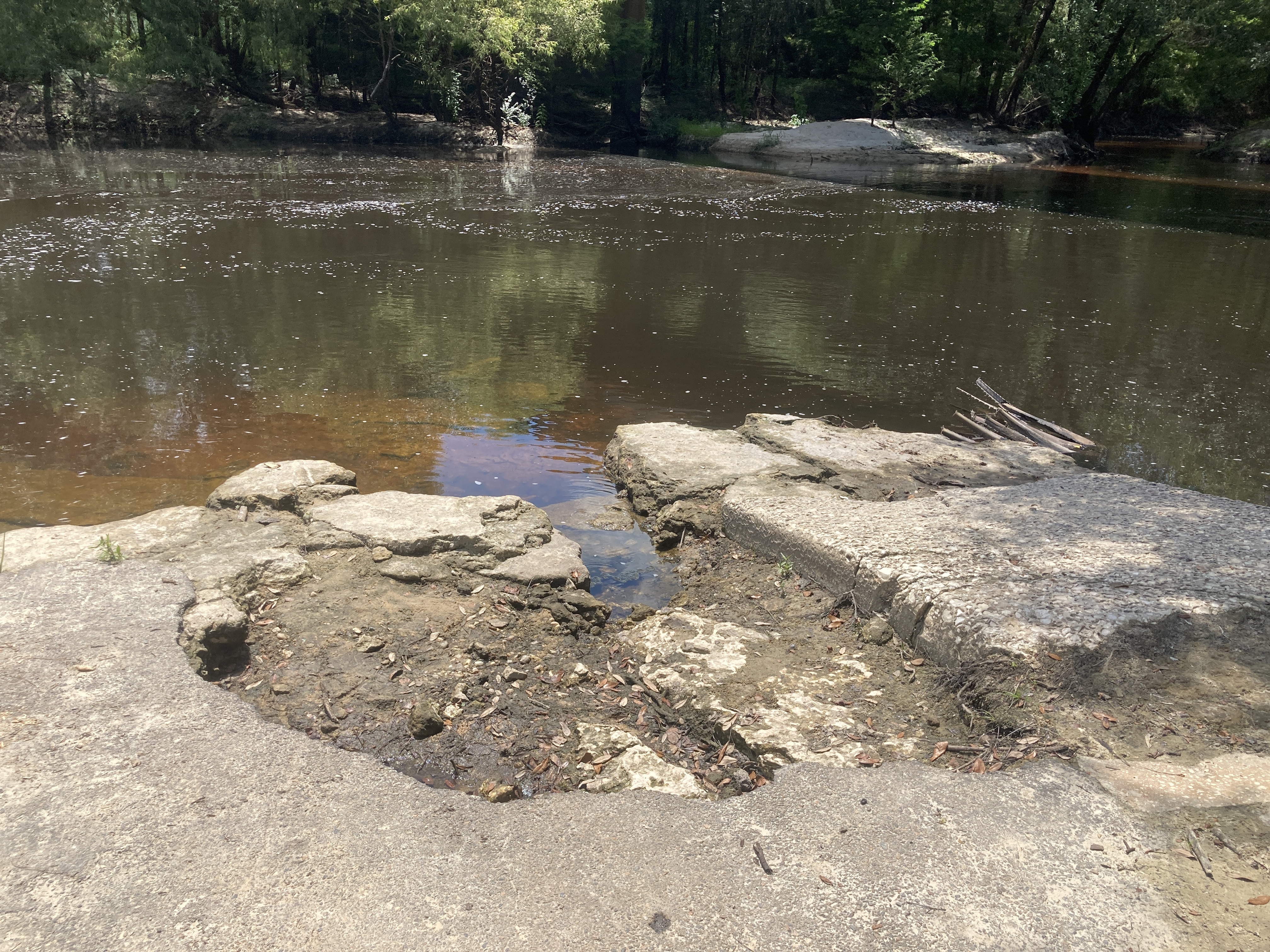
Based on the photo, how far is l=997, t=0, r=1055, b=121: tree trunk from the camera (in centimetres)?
3309

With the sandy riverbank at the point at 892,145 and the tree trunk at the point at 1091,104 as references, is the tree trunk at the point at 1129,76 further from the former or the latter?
the sandy riverbank at the point at 892,145

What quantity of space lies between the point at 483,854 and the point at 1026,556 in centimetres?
269

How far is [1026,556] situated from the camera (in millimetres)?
3967

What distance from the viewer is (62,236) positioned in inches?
510

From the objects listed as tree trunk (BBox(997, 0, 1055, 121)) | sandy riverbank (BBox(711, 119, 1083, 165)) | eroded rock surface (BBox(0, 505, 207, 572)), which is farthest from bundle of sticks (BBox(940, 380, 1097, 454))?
tree trunk (BBox(997, 0, 1055, 121))

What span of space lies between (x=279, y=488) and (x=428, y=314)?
5317 millimetres

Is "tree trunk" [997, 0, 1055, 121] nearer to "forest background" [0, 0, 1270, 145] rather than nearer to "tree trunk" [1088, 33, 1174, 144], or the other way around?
"forest background" [0, 0, 1270, 145]

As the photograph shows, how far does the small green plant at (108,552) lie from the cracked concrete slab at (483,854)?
39.7 inches

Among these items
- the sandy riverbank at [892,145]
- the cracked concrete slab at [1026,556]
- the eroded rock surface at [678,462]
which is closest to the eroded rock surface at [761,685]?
the cracked concrete slab at [1026,556]

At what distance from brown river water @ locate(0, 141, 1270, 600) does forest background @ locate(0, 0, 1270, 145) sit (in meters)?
14.7

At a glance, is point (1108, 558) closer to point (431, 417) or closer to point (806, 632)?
point (806, 632)

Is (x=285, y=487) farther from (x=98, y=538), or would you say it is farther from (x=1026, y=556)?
(x=1026, y=556)

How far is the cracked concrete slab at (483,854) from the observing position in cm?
229

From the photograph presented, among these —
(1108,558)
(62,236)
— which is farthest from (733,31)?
(1108,558)
